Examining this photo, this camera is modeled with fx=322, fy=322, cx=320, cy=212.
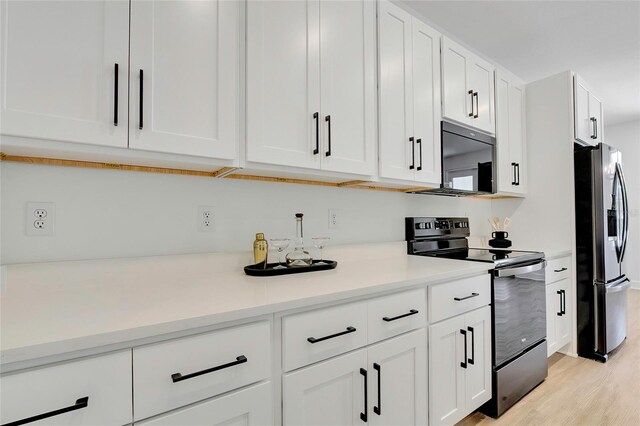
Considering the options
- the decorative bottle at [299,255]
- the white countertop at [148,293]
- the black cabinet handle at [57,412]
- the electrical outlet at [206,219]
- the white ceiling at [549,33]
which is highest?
the white ceiling at [549,33]

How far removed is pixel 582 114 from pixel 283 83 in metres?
2.80

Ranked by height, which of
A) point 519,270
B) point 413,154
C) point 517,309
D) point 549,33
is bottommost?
point 517,309

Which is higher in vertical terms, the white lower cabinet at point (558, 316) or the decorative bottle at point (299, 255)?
the decorative bottle at point (299, 255)

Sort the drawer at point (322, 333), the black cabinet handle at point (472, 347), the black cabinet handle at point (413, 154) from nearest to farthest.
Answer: the drawer at point (322, 333) < the black cabinet handle at point (472, 347) < the black cabinet handle at point (413, 154)

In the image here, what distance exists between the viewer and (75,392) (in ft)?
2.29

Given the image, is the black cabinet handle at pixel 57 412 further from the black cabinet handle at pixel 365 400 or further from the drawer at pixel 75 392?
the black cabinet handle at pixel 365 400

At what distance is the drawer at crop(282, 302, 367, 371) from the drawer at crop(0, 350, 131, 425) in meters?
0.43

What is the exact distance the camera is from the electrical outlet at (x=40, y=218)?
1.13 m

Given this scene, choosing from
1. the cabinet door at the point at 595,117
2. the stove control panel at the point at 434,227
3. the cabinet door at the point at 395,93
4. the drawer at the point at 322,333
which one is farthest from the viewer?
the cabinet door at the point at 595,117

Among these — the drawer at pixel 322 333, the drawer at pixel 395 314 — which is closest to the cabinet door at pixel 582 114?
the drawer at pixel 395 314

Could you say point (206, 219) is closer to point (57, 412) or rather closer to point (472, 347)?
point (57, 412)

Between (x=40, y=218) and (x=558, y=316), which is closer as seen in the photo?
(x=40, y=218)

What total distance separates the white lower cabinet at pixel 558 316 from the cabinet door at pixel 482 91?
1.30m

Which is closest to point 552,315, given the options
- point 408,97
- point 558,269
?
point 558,269
